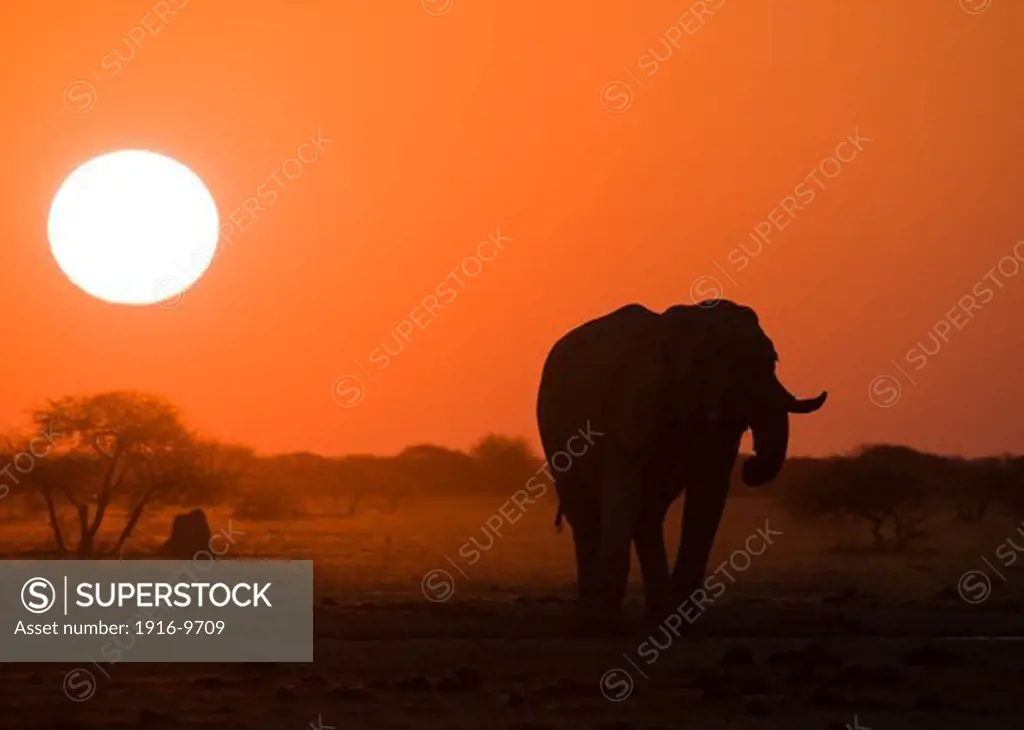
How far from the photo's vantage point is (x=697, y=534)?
2806cm

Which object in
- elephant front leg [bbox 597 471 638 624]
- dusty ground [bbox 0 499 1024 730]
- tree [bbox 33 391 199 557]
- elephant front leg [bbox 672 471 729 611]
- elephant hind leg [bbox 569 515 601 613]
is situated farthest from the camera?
tree [bbox 33 391 199 557]

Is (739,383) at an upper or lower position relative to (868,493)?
lower

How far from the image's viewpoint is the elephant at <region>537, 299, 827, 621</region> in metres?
27.7

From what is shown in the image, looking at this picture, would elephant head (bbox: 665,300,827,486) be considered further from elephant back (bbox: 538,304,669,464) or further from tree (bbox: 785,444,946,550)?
tree (bbox: 785,444,946,550)

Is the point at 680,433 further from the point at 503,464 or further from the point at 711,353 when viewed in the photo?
the point at 503,464

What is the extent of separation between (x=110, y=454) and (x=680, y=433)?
1027 inches

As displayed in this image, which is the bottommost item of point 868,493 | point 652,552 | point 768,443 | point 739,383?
point 652,552

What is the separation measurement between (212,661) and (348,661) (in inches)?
73.2

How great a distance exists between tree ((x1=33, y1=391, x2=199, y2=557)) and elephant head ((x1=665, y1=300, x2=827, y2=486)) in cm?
2483

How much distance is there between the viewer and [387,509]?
77000mm

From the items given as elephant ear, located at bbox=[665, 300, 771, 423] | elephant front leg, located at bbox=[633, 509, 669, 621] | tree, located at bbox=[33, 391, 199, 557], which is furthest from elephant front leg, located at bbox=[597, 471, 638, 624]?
tree, located at bbox=[33, 391, 199, 557]

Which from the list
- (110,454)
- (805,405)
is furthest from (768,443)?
(110,454)

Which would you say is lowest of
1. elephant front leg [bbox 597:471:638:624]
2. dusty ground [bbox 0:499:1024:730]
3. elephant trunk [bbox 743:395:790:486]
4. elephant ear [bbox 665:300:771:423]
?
dusty ground [bbox 0:499:1024:730]

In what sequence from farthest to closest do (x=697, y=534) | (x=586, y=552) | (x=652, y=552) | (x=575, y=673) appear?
(x=586, y=552) < (x=652, y=552) < (x=697, y=534) < (x=575, y=673)
